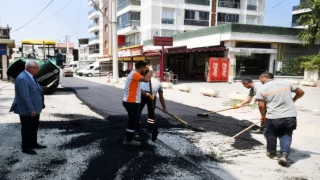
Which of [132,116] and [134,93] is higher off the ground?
[134,93]

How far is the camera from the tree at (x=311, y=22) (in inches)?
839

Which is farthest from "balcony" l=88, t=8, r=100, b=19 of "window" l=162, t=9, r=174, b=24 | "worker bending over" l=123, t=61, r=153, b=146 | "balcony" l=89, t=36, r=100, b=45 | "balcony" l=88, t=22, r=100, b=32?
"worker bending over" l=123, t=61, r=153, b=146

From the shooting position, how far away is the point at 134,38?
40969 mm

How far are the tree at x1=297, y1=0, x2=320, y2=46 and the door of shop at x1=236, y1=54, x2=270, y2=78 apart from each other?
3257 millimetres

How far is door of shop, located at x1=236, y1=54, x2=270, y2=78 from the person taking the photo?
23.9m

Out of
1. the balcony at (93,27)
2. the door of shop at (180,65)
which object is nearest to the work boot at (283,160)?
the door of shop at (180,65)

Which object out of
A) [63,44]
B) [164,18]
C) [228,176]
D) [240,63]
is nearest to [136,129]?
[228,176]

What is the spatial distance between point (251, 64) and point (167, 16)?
15.3 metres

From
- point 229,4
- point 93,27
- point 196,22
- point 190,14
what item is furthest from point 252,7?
point 93,27

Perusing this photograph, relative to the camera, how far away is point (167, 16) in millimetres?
35875

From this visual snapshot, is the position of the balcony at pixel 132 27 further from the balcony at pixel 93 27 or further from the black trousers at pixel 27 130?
the black trousers at pixel 27 130

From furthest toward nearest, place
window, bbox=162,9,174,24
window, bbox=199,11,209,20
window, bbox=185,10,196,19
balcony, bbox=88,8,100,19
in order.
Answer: balcony, bbox=88,8,100,19 → window, bbox=199,11,209,20 → window, bbox=185,10,196,19 → window, bbox=162,9,174,24

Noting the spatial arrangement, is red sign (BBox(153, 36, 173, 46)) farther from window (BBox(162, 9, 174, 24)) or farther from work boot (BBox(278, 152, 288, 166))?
work boot (BBox(278, 152, 288, 166))

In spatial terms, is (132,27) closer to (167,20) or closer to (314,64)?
(167,20)
